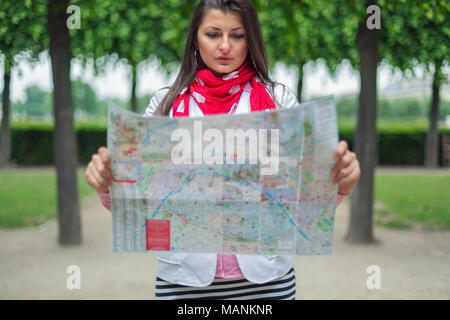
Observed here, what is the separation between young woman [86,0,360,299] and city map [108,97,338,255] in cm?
13

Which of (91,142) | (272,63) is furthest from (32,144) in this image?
(272,63)

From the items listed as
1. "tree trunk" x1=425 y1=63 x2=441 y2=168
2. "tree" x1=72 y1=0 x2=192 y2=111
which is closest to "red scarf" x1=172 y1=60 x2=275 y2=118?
"tree" x1=72 y1=0 x2=192 y2=111

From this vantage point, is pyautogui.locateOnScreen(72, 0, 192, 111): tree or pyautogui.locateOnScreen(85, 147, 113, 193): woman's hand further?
pyautogui.locateOnScreen(72, 0, 192, 111): tree

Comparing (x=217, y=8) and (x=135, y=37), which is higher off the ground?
(x=135, y=37)

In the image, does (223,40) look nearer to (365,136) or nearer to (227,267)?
(227,267)

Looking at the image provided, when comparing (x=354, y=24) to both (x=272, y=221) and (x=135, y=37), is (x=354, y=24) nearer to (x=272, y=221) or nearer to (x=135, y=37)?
(x=135, y=37)

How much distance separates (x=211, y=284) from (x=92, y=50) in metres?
6.22

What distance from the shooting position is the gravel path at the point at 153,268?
14.6ft

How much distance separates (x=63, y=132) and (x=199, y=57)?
455cm

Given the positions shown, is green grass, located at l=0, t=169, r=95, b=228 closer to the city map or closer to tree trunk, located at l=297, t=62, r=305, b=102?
tree trunk, located at l=297, t=62, r=305, b=102

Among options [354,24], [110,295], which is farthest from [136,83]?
[110,295]

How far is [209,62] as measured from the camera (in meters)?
1.62

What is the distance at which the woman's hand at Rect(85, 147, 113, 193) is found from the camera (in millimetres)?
1374

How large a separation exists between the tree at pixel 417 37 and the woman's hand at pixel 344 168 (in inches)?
128
